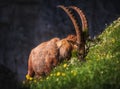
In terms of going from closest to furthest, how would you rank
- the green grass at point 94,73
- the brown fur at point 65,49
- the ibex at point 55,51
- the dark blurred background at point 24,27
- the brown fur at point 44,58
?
the green grass at point 94,73
the ibex at point 55,51
the brown fur at point 65,49
the brown fur at point 44,58
the dark blurred background at point 24,27

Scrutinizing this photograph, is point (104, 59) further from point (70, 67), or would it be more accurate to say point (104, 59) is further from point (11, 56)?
point (11, 56)

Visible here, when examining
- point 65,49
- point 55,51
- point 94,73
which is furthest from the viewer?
point 55,51

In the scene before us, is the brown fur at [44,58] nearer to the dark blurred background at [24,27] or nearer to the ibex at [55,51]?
the ibex at [55,51]

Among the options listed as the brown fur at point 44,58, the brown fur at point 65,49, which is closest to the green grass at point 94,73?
the brown fur at point 65,49

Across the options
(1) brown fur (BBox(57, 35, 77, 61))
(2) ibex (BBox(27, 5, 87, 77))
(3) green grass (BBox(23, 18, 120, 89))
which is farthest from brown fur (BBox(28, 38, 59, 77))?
(3) green grass (BBox(23, 18, 120, 89))

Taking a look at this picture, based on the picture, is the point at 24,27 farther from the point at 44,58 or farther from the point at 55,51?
the point at 55,51

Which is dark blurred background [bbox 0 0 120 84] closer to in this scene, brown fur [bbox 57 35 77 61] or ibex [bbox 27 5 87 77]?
ibex [bbox 27 5 87 77]

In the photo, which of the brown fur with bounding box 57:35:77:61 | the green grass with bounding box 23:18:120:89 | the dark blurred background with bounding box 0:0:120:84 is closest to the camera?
the green grass with bounding box 23:18:120:89

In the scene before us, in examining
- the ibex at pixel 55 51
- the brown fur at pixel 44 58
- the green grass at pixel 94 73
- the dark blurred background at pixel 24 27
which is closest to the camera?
the green grass at pixel 94 73

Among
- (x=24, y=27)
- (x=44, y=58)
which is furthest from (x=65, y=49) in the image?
(x=24, y=27)
